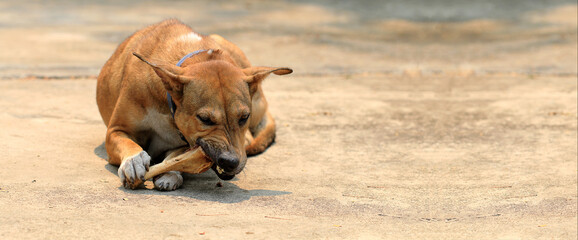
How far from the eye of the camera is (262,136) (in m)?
6.72

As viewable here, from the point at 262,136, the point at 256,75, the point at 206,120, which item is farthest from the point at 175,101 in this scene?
the point at 262,136

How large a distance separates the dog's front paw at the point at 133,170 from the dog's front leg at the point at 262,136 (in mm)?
1483

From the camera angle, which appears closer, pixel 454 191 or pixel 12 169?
pixel 12 169

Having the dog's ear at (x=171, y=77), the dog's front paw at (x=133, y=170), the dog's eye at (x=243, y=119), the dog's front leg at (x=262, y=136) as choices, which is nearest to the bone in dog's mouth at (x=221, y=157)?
the dog's eye at (x=243, y=119)

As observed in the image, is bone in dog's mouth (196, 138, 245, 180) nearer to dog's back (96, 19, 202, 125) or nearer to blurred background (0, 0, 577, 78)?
dog's back (96, 19, 202, 125)

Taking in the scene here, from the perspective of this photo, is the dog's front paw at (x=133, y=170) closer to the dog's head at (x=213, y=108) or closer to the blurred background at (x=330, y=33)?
the dog's head at (x=213, y=108)

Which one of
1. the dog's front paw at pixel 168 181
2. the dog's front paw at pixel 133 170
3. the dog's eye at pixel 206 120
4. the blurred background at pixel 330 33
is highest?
the dog's eye at pixel 206 120

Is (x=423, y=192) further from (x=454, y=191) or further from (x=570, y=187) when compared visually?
(x=570, y=187)

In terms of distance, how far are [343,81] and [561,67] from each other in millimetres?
3519

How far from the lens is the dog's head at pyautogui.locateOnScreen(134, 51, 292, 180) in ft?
15.7

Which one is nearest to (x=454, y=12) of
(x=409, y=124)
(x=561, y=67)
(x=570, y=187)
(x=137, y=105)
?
(x=561, y=67)

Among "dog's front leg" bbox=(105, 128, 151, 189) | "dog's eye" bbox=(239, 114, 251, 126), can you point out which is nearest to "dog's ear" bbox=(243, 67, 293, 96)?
"dog's eye" bbox=(239, 114, 251, 126)

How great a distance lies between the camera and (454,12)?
1482 cm

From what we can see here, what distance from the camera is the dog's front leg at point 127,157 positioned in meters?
4.99
